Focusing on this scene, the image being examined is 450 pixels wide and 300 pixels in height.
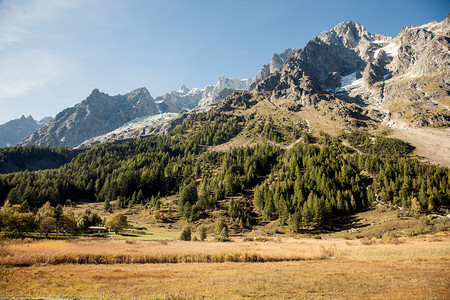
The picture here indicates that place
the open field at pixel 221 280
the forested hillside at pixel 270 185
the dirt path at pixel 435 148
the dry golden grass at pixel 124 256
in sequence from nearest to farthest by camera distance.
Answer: the open field at pixel 221 280, the dry golden grass at pixel 124 256, the forested hillside at pixel 270 185, the dirt path at pixel 435 148

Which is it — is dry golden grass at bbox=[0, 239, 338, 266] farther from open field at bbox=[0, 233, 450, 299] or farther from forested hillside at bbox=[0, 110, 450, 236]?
forested hillside at bbox=[0, 110, 450, 236]

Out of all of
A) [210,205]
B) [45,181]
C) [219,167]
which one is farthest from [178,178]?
[45,181]

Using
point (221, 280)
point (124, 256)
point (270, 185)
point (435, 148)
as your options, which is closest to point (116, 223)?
point (124, 256)

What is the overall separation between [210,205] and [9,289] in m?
103

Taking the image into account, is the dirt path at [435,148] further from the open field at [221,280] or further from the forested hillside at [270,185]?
the open field at [221,280]

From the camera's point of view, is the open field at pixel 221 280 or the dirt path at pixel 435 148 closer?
the open field at pixel 221 280

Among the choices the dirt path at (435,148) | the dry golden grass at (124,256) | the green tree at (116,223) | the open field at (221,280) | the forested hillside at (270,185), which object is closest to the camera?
the open field at (221,280)

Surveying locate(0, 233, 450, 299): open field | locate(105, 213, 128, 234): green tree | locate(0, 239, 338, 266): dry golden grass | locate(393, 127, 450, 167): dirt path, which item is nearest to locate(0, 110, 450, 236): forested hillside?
locate(393, 127, 450, 167): dirt path

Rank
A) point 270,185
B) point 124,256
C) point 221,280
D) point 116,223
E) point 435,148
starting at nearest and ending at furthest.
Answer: point 221,280 → point 124,256 → point 116,223 → point 270,185 → point 435,148

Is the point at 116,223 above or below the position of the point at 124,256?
below

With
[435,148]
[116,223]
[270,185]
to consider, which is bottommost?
[116,223]

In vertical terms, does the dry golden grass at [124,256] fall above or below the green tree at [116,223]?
above

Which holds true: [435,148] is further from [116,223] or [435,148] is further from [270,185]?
[116,223]

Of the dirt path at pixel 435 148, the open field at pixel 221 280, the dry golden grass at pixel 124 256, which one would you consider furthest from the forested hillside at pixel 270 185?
the open field at pixel 221 280
